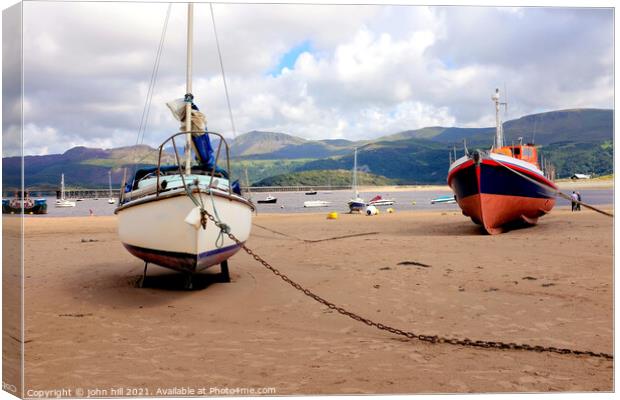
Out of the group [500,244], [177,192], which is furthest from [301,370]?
[500,244]

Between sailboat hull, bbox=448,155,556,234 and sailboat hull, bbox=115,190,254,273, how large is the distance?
34.5ft

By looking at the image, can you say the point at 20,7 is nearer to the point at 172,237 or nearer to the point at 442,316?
the point at 172,237

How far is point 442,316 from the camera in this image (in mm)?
7223

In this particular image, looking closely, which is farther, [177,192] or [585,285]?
[585,285]

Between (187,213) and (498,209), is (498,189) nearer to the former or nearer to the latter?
(498,209)

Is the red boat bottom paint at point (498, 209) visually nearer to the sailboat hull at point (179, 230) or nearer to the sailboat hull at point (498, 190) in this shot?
the sailboat hull at point (498, 190)

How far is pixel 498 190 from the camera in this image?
56.7 ft

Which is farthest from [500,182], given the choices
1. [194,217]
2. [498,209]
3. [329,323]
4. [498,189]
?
[194,217]

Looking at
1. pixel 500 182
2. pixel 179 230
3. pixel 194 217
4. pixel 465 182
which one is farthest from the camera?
pixel 465 182

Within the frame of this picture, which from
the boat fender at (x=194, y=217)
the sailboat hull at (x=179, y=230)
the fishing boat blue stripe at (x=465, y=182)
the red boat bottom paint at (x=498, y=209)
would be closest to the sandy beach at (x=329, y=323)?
the sailboat hull at (x=179, y=230)

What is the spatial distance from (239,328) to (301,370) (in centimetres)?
197

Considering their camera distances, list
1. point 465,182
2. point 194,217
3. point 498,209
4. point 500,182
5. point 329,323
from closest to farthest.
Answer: point 329,323 < point 194,217 < point 500,182 < point 498,209 < point 465,182

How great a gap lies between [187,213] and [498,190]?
1247cm

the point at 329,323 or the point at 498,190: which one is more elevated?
the point at 498,190
